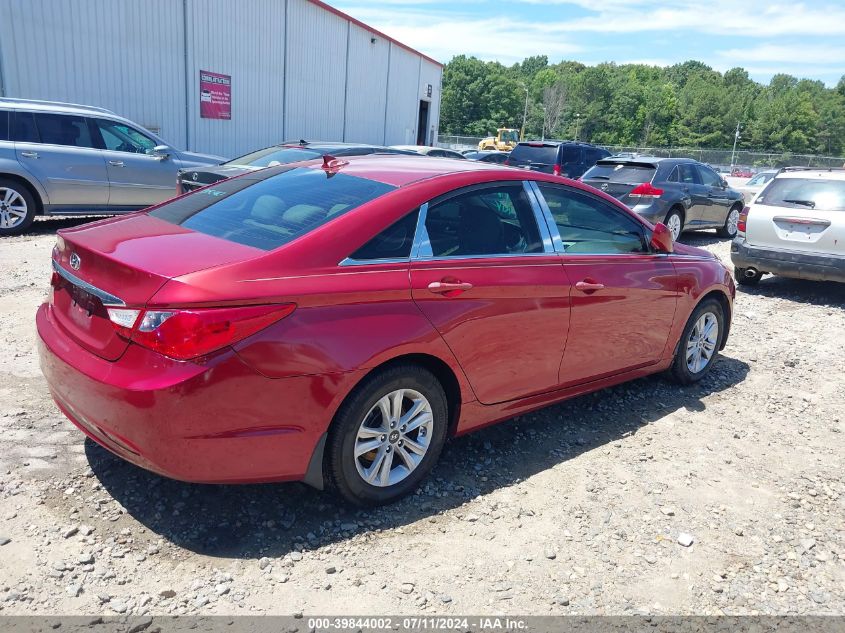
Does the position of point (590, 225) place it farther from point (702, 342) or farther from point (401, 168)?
point (702, 342)

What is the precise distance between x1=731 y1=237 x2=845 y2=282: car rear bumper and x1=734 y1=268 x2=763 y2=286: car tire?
24 cm

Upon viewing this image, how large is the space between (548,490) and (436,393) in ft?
2.96

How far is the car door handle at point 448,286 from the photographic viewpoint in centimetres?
323

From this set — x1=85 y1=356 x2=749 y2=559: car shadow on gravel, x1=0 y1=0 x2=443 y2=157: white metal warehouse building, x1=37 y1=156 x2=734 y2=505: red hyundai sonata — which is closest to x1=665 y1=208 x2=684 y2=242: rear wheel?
x1=37 y1=156 x2=734 y2=505: red hyundai sonata

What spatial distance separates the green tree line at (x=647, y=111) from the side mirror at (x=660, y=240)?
3936 inches

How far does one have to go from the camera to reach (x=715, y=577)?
3.02 m

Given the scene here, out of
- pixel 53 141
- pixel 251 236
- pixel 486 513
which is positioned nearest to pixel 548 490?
pixel 486 513

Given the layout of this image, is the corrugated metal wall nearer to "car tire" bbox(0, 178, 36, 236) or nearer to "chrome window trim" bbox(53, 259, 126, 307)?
"car tire" bbox(0, 178, 36, 236)

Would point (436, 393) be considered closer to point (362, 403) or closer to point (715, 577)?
point (362, 403)

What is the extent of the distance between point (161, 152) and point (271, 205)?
7.98m

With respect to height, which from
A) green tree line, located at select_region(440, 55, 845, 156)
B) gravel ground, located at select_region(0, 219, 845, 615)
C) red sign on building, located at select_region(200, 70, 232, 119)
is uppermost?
green tree line, located at select_region(440, 55, 845, 156)

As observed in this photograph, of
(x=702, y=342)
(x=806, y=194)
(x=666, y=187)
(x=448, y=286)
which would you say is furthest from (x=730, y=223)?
(x=448, y=286)

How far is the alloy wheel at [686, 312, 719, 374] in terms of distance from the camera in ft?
17.2

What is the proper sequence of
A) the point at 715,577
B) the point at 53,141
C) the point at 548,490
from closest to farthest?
the point at 715,577, the point at 548,490, the point at 53,141
